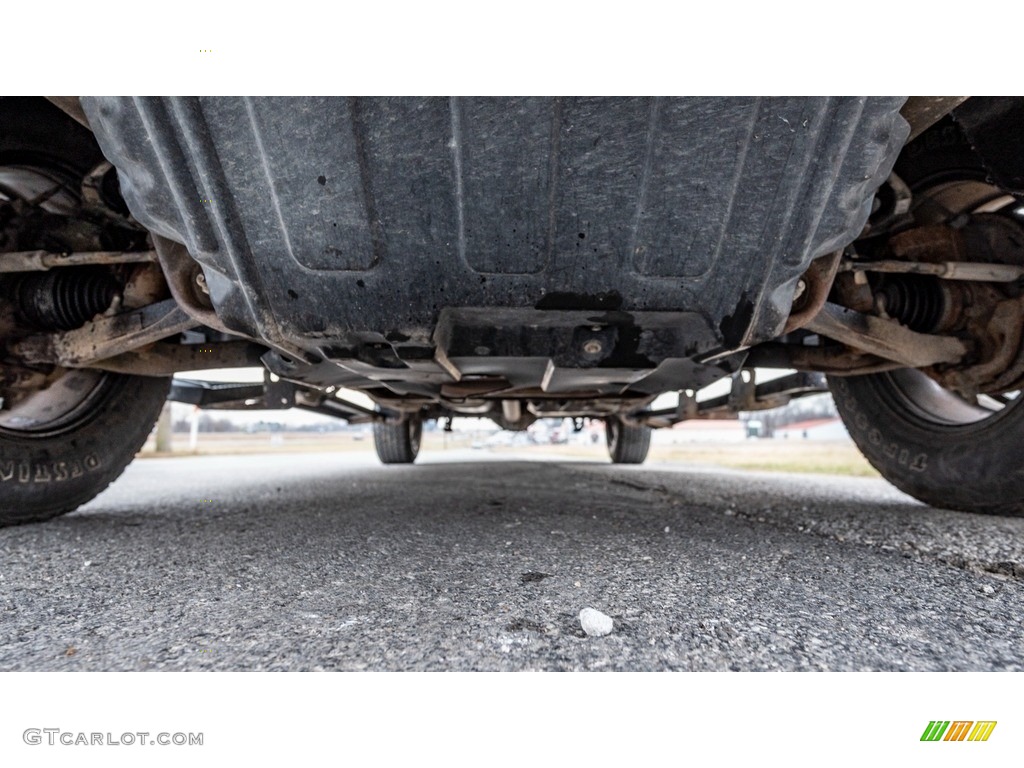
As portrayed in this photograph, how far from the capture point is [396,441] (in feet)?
15.1

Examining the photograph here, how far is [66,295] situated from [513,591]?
1494mm

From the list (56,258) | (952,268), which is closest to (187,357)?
(56,258)

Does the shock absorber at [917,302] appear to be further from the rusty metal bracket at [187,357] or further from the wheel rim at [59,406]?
the wheel rim at [59,406]

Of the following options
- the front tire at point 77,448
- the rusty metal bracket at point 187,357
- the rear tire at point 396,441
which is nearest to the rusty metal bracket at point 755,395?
the rusty metal bracket at point 187,357

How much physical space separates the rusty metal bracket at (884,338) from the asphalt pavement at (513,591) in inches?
18.3

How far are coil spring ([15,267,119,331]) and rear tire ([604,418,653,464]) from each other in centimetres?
403

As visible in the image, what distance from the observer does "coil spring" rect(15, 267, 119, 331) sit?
1.40 m

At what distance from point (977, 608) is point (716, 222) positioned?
70 cm

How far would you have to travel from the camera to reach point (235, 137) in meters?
0.68

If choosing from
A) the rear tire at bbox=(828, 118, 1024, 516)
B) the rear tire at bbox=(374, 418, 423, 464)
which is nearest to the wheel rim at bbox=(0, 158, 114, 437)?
the rear tire at bbox=(828, 118, 1024, 516)

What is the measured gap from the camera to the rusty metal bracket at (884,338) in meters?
1.29

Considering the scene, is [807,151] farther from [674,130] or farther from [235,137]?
[235,137]
